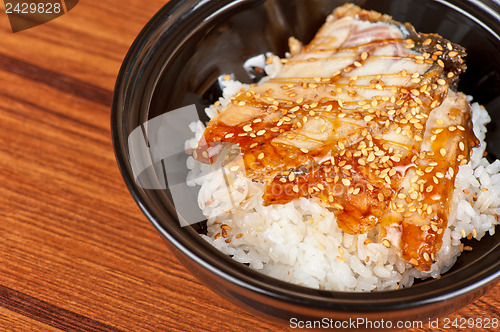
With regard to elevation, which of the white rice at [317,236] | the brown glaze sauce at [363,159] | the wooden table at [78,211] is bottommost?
the wooden table at [78,211]

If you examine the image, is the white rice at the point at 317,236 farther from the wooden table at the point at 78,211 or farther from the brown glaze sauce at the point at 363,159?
the wooden table at the point at 78,211

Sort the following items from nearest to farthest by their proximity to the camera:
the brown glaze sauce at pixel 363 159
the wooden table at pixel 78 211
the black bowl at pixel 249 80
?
the black bowl at pixel 249 80 < the brown glaze sauce at pixel 363 159 < the wooden table at pixel 78 211

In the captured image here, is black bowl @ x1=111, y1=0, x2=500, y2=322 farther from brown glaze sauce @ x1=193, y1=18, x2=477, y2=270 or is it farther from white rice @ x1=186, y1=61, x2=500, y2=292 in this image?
brown glaze sauce @ x1=193, y1=18, x2=477, y2=270

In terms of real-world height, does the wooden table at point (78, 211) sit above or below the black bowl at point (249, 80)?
below

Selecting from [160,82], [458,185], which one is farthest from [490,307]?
[160,82]

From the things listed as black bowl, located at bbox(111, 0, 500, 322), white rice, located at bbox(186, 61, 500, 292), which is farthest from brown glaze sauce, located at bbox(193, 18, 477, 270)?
black bowl, located at bbox(111, 0, 500, 322)

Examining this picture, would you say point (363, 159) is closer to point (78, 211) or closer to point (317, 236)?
point (317, 236)

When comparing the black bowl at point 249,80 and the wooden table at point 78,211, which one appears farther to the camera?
the wooden table at point 78,211

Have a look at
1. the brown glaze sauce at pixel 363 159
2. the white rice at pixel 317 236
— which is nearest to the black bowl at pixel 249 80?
the white rice at pixel 317 236
